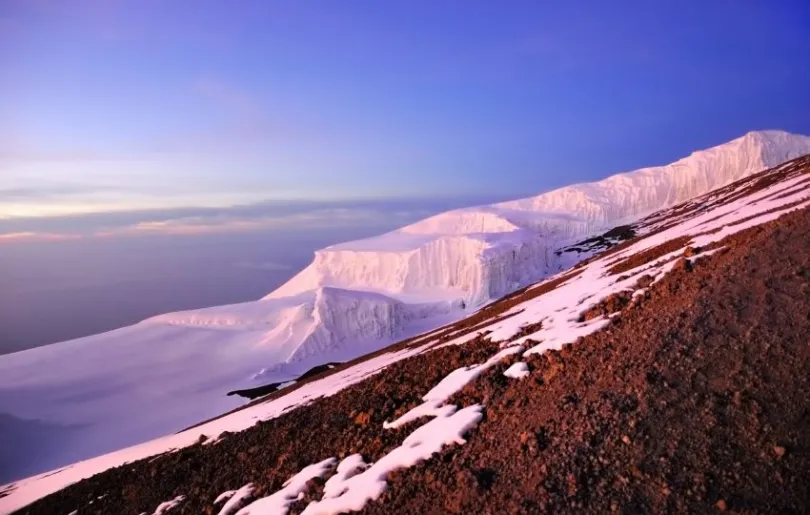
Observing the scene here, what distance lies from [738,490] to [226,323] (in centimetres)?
6749

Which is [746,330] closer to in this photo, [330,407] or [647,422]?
[647,422]

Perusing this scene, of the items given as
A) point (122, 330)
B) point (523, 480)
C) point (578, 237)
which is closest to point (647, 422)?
point (523, 480)

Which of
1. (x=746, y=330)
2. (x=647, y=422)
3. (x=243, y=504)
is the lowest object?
(x=243, y=504)

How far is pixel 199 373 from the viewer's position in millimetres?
49750

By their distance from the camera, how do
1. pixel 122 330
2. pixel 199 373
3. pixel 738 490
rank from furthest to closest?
pixel 122 330 < pixel 199 373 < pixel 738 490

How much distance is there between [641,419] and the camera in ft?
20.1

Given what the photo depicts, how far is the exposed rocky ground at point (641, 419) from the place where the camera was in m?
5.28

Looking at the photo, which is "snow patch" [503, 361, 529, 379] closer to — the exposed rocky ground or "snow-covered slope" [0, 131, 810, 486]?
the exposed rocky ground

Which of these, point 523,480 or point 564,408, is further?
point 564,408

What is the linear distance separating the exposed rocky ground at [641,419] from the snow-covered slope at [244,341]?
3371cm

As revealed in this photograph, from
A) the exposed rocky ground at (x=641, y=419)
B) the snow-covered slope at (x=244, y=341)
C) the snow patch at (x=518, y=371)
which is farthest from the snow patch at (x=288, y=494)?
the snow-covered slope at (x=244, y=341)

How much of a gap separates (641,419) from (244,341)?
55316 millimetres

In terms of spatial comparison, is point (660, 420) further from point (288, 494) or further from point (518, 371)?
point (288, 494)

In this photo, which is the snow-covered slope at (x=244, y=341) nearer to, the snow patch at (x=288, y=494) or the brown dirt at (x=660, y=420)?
the snow patch at (x=288, y=494)
